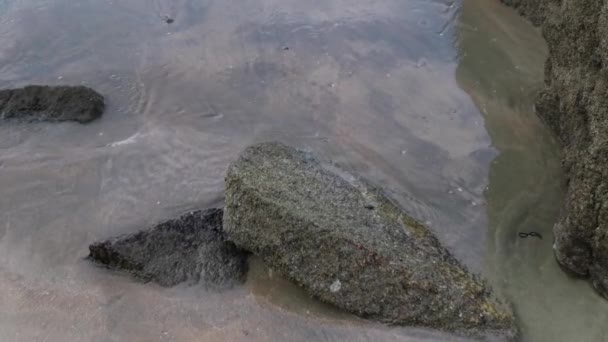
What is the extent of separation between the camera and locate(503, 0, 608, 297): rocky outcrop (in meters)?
3.81

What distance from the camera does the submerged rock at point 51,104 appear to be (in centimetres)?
528

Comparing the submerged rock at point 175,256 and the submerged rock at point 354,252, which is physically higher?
the submerged rock at point 354,252

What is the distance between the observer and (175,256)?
13.6 feet

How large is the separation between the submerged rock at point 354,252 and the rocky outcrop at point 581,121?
1.95 ft

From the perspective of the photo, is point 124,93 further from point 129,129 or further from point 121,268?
point 121,268

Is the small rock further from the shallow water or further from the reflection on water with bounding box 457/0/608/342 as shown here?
the reflection on water with bounding box 457/0/608/342

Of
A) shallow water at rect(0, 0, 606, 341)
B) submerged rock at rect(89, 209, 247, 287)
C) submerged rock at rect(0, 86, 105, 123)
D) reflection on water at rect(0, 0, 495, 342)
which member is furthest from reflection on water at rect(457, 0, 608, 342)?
submerged rock at rect(0, 86, 105, 123)

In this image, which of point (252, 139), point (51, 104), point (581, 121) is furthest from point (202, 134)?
point (581, 121)

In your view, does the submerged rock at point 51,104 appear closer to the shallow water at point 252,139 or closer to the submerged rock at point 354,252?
the shallow water at point 252,139

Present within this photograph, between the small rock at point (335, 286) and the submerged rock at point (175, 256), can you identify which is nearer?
the small rock at point (335, 286)

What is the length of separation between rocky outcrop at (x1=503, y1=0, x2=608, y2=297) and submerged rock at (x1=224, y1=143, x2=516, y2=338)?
59cm

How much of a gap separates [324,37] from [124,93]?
197 centimetres

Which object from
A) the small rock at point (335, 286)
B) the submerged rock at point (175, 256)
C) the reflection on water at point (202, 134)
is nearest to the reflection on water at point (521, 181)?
the reflection on water at point (202, 134)

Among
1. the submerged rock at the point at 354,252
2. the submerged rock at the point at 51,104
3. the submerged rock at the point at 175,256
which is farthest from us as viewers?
the submerged rock at the point at 51,104
